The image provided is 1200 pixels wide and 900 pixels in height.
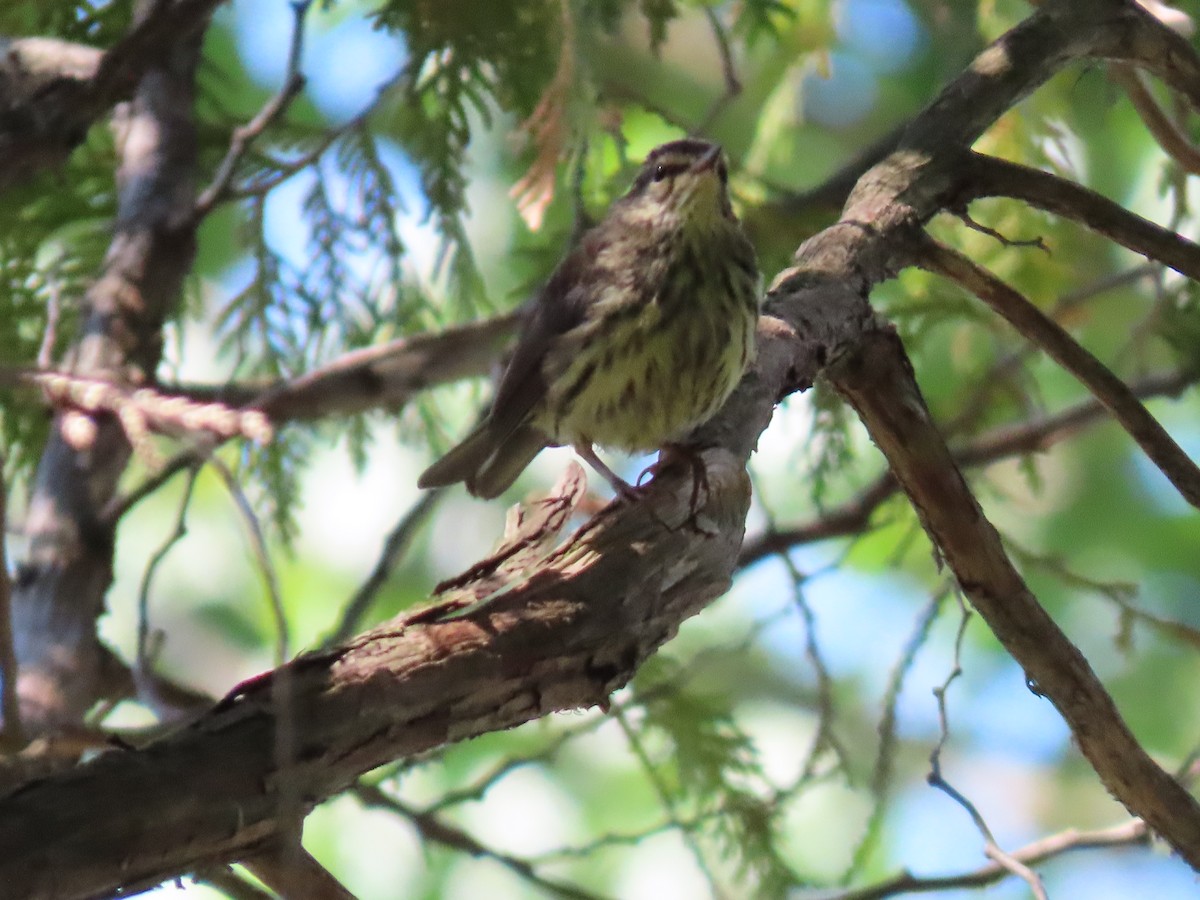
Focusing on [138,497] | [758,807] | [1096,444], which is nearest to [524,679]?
[138,497]

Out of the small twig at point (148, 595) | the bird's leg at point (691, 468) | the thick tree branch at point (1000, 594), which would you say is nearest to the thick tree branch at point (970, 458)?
the bird's leg at point (691, 468)

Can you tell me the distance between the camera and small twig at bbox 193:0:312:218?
2.72m

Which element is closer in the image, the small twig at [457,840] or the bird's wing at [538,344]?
the bird's wing at [538,344]

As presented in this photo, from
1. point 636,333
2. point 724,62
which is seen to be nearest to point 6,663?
point 636,333

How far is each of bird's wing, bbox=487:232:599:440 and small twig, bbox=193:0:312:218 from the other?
0.65 metres

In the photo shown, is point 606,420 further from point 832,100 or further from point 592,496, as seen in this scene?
point 832,100

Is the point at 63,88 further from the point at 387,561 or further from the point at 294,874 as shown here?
the point at 294,874

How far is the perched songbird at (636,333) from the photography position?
8.48ft

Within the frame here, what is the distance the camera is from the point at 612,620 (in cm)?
175

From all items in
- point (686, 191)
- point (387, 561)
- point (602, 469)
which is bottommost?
point (602, 469)

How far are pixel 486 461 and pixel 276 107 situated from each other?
83cm

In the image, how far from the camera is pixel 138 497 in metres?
2.85

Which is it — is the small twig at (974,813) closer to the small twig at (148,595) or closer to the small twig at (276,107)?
the small twig at (148,595)

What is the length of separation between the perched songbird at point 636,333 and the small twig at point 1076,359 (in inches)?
14.0
